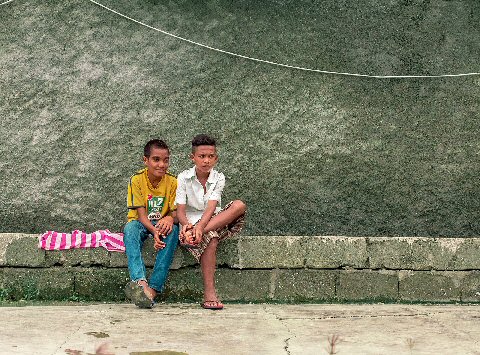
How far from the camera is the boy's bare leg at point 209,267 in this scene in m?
4.10

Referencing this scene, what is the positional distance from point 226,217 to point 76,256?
37.4 inches

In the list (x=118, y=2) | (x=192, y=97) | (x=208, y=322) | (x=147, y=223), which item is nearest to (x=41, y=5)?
(x=118, y=2)

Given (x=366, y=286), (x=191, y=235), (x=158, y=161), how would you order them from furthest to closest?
1. (x=366, y=286)
2. (x=158, y=161)
3. (x=191, y=235)

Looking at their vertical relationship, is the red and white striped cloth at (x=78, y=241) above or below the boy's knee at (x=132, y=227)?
below

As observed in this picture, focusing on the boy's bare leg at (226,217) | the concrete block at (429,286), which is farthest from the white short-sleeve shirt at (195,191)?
the concrete block at (429,286)

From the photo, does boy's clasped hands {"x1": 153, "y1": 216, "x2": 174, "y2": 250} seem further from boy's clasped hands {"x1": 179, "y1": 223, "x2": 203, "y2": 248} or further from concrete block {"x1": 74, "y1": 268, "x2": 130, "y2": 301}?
concrete block {"x1": 74, "y1": 268, "x2": 130, "y2": 301}

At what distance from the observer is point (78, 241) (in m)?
4.36

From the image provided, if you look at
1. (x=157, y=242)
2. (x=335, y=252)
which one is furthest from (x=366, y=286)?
(x=157, y=242)

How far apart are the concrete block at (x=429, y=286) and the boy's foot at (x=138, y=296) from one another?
160 cm

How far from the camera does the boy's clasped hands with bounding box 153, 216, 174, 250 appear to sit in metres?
4.14

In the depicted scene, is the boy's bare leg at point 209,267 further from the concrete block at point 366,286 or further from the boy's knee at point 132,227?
the concrete block at point 366,286

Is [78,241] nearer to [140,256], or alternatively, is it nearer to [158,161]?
[140,256]

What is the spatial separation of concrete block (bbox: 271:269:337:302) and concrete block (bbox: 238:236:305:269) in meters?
0.07

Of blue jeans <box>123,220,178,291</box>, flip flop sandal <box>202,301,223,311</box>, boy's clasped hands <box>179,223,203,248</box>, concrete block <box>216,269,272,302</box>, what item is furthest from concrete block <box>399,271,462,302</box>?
blue jeans <box>123,220,178,291</box>
